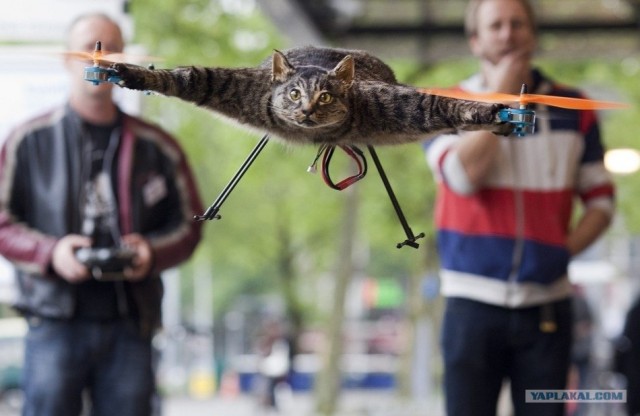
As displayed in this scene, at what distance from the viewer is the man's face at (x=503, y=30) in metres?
3.28

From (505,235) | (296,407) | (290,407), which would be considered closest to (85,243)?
(505,235)

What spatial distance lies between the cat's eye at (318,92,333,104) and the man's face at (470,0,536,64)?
5.78ft

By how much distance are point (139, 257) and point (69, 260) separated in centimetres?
21

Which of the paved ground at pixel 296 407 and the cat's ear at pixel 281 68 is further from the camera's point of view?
the paved ground at pixel 296 407

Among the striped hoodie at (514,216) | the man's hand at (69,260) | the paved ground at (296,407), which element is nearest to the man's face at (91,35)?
the man's hand at (69,260)

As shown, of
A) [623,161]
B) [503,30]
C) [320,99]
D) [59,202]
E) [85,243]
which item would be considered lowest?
[320,99]

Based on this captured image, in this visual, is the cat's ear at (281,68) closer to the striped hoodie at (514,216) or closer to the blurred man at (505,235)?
the blurred man at (505,235)

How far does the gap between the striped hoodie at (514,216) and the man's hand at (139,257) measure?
35.5 inches

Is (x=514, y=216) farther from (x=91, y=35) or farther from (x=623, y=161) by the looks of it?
(x=623, y=161)

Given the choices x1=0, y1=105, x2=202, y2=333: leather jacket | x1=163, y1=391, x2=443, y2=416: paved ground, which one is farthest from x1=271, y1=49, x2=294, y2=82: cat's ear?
x1=163, y1=391, x2=443, y2=416: paved ground

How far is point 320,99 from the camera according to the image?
1.59 meters

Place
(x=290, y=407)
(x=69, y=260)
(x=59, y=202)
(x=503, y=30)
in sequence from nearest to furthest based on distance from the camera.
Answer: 1. (x=503, y=30)
2. (x=69, y=260)
3. (x=59, y=202)
4. (x=290, y=407)

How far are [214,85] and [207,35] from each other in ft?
44.1

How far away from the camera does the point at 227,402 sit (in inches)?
1013
